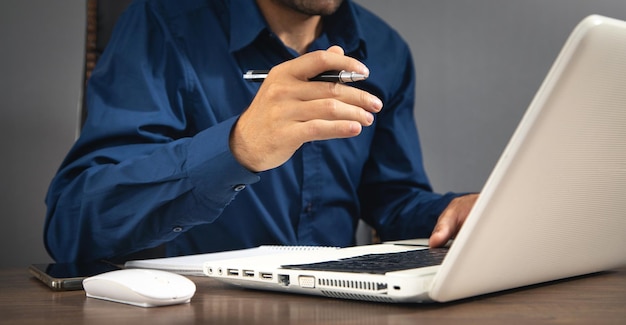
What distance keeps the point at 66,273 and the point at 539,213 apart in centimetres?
51

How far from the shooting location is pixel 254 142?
85 centimetres

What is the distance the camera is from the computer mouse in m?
0.63

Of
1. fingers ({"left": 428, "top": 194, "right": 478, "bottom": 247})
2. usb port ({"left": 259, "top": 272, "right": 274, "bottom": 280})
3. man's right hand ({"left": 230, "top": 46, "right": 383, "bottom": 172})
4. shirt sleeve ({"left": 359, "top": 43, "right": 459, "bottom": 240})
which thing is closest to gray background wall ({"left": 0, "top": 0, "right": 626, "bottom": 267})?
shirt sleeve ({"left": 359, "top": 43, "right": 459, "bottom": 240})

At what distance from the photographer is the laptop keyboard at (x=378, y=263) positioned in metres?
0.64

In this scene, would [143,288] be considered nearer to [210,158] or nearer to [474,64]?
[210,158]

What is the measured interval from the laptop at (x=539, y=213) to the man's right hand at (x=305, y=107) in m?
0.13

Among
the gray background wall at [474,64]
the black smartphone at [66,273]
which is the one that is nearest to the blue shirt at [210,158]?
the black smartphone at [66,273]

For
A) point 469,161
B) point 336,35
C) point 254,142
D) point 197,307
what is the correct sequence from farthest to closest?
point 469,161 < point 336,35 < point 254,142 < point 197,307

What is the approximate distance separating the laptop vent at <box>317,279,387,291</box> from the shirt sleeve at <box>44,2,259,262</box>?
0.29 m

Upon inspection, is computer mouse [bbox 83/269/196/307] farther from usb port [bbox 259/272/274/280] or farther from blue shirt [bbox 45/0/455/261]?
blue shirt [bbox 45/0/455/261]

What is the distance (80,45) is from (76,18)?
0.05 meters

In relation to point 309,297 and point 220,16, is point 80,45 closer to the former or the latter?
point 220,16

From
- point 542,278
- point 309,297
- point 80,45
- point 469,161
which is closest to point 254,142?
point 309,297

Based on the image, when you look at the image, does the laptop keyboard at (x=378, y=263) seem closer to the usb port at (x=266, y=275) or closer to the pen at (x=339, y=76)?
the usb port at (x=266, y=275)
